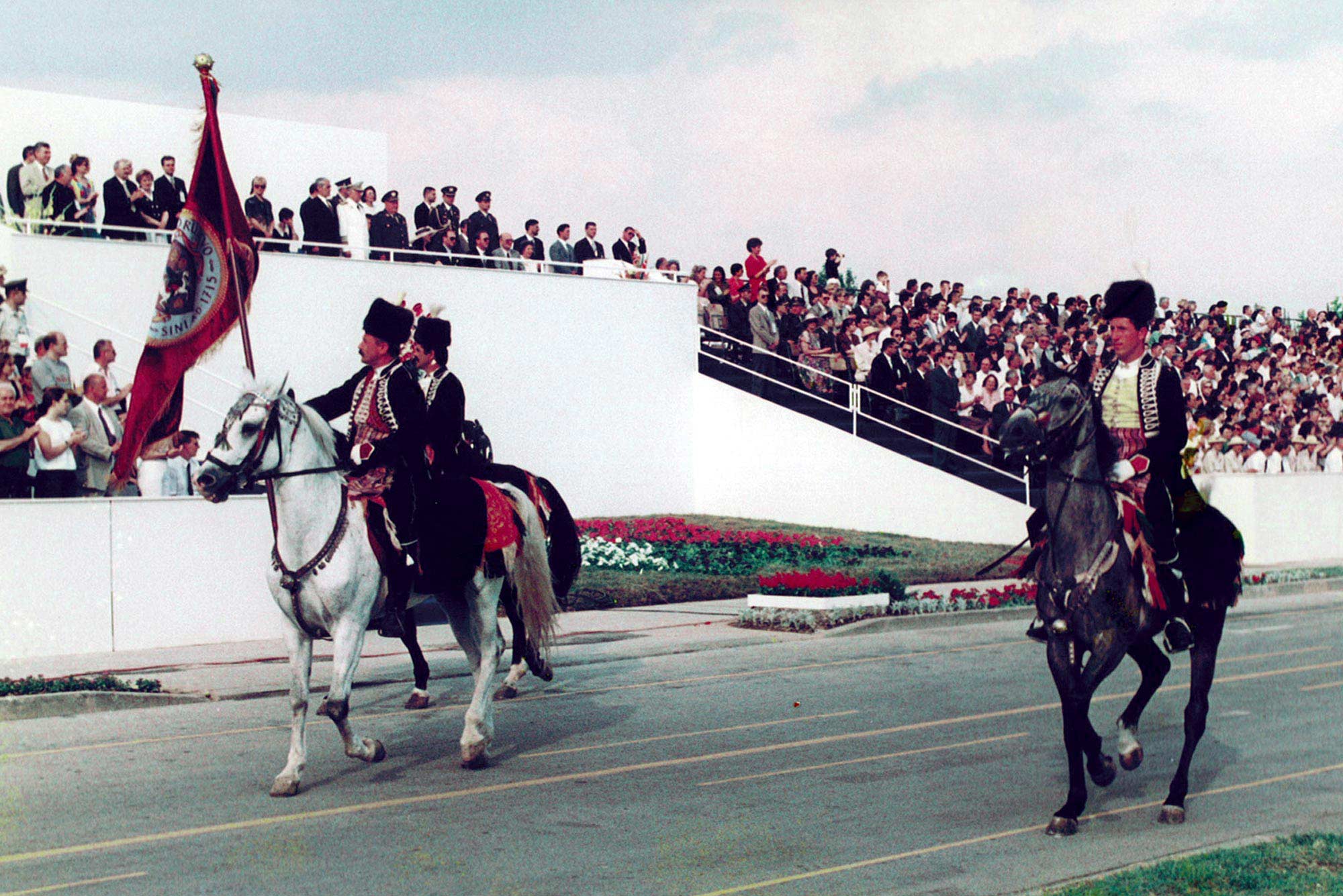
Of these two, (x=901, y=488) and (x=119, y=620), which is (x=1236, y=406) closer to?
(x=901, y=488)

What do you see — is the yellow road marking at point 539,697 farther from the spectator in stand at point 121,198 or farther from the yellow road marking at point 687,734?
the spectator in stand at point 121,198

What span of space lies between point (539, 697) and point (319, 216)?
13.2 m

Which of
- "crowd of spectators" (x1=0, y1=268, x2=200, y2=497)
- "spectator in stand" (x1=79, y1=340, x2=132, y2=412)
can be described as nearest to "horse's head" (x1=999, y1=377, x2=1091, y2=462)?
A: "crowd of spectators" (x1=0, y1=268, x2=200, y2=497)

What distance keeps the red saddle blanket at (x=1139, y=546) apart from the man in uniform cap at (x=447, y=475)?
169 inches

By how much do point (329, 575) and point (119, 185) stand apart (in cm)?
1458

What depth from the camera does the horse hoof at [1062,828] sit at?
7.85 meters

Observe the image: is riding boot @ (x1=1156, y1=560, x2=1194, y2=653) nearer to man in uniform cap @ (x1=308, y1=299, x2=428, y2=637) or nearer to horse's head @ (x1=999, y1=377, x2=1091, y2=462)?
horse's head @ (x1=999, y1=377, x2=1091, y2=462)

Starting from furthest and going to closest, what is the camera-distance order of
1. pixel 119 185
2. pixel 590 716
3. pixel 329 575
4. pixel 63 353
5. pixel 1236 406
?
1. pixel 1236 406
2. pixel 119 185
3. pixel 63 353
4. pixel 590 716
5. pixel 329 575

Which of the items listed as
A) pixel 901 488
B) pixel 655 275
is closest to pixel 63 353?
pixel 655 275

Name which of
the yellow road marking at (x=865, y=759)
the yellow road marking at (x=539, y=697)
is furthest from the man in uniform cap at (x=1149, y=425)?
the yellow road marking at (x=539, y=697)

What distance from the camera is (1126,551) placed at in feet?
26.8

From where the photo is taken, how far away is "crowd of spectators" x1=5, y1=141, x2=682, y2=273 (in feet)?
68.9

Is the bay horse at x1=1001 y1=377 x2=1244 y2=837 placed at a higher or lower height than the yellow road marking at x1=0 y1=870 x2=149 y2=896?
higher

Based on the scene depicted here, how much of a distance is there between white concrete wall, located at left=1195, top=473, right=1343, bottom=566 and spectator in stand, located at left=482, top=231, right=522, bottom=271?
1341 centimetres
